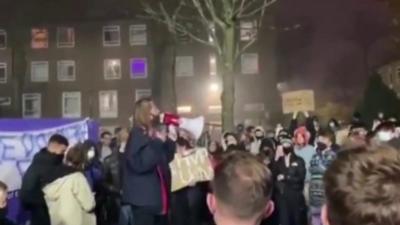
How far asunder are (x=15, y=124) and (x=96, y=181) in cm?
165

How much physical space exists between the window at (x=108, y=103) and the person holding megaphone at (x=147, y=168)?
53.5m

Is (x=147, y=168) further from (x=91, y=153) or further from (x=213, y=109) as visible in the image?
(x=213, y=109)

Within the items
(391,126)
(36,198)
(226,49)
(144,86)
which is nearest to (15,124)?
(36,198)

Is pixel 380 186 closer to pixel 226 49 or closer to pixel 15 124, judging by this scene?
pixel 15 124

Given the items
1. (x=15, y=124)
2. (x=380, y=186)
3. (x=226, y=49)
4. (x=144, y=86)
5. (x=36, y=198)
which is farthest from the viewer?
(x=144, y=86)

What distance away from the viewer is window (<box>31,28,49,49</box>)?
62812 mm

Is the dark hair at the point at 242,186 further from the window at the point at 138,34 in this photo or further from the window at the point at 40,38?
the window at the point at 40,38

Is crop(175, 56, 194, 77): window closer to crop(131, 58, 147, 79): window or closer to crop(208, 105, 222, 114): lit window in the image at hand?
crop(131, 58, 147, 79): window

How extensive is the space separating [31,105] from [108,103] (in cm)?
544

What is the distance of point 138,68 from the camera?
62.3 metres

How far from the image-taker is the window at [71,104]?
6281 centimetres

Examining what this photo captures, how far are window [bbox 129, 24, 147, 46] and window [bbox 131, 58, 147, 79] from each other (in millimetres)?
1219

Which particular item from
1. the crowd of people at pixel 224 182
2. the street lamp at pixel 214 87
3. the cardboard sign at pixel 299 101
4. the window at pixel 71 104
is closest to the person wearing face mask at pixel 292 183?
the crowd of people at pixel 224 182

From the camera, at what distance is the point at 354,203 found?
2102mm
